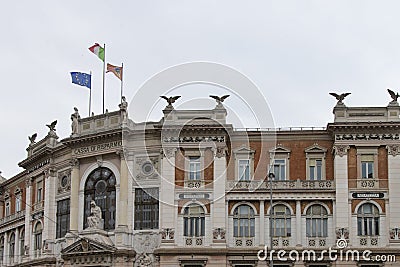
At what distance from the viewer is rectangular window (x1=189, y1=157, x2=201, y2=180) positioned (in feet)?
224

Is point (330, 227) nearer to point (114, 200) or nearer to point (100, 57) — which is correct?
point (114, 200)

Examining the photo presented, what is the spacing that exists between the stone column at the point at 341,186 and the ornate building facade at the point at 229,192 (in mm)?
75

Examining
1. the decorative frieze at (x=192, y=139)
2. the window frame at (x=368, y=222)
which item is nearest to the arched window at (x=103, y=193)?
the decorative frieze at (x=192, y=139)

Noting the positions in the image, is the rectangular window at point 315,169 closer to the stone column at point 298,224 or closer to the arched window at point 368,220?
the stone column at point 298,224

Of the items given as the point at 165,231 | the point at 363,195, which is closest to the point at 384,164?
the point at 363,195

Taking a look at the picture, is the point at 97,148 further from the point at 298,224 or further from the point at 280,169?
the point at 298,224

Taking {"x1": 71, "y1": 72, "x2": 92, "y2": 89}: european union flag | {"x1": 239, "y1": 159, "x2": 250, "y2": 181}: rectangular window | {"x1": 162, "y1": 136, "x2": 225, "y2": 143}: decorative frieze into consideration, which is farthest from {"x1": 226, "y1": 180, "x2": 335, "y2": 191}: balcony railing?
{"x1": 71, "y1": 72, "x2": 92, "y2": 89}: european union flag

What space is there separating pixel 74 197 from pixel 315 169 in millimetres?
19803

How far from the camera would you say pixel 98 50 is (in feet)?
250

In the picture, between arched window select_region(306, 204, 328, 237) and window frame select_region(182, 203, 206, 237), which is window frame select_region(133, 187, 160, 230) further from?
arched window select_region(306, 204, 328, 237)

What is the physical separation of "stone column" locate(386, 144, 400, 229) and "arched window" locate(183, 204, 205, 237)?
45.9 ft

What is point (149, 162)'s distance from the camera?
6950cm

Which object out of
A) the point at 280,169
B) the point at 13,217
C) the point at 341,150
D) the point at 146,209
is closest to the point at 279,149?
the point at 280,169

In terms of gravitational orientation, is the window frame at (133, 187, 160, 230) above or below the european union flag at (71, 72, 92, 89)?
below
